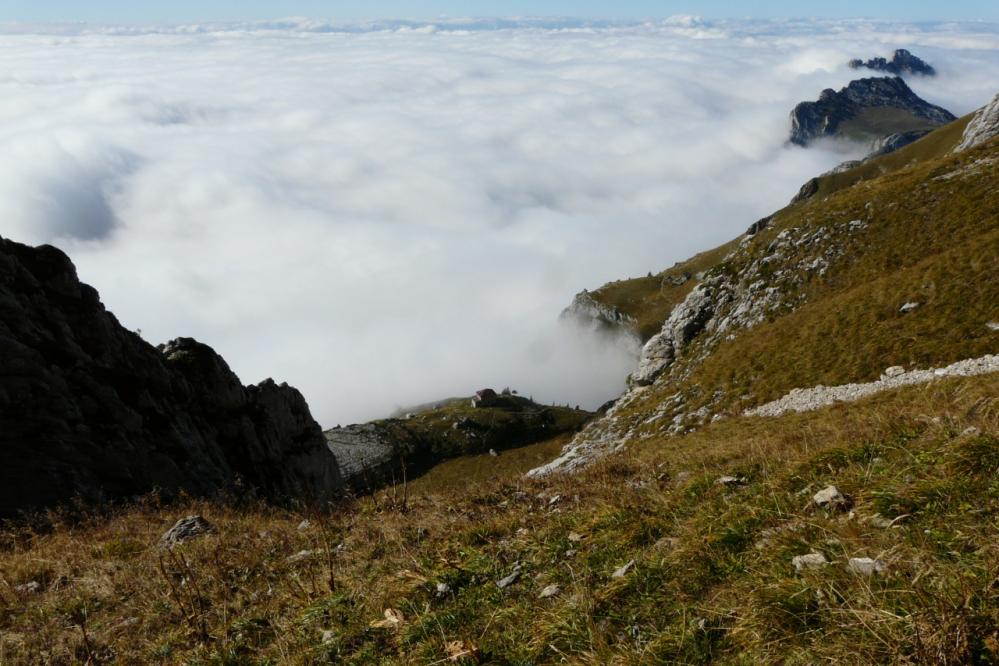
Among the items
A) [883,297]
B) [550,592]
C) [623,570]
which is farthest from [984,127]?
[550,592]

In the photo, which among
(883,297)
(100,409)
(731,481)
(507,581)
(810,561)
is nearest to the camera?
(810,561)

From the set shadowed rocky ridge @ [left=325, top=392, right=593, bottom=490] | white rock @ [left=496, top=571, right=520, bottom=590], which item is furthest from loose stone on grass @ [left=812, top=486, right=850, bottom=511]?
shadowed rocky ridge @ [left=325, top=392, right=593, bottom=490]

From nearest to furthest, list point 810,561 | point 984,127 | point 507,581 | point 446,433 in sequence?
point 810,561 → point 507,581 → point 984,127 → point 446,433

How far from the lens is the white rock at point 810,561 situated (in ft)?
18.1

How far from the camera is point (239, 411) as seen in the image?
3575cm

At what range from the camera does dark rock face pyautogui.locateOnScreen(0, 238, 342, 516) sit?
20.4 meters

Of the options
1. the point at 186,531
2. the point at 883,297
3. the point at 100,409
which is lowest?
the point at 883,297

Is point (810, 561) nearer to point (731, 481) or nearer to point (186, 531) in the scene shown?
point (731, 481)

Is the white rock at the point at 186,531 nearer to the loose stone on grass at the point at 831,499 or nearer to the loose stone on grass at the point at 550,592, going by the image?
the loose stone on grass at the point at 550,592

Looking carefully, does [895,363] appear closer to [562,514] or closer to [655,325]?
[562,514]

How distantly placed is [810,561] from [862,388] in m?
31.3

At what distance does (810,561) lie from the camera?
5617mm

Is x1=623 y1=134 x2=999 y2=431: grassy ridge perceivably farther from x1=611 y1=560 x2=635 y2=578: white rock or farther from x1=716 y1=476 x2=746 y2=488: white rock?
x1=611 y1=560 x2=635 y2=578: white rock

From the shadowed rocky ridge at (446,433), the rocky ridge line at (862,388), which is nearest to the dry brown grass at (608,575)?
the rocky ridge line at (862,388)
